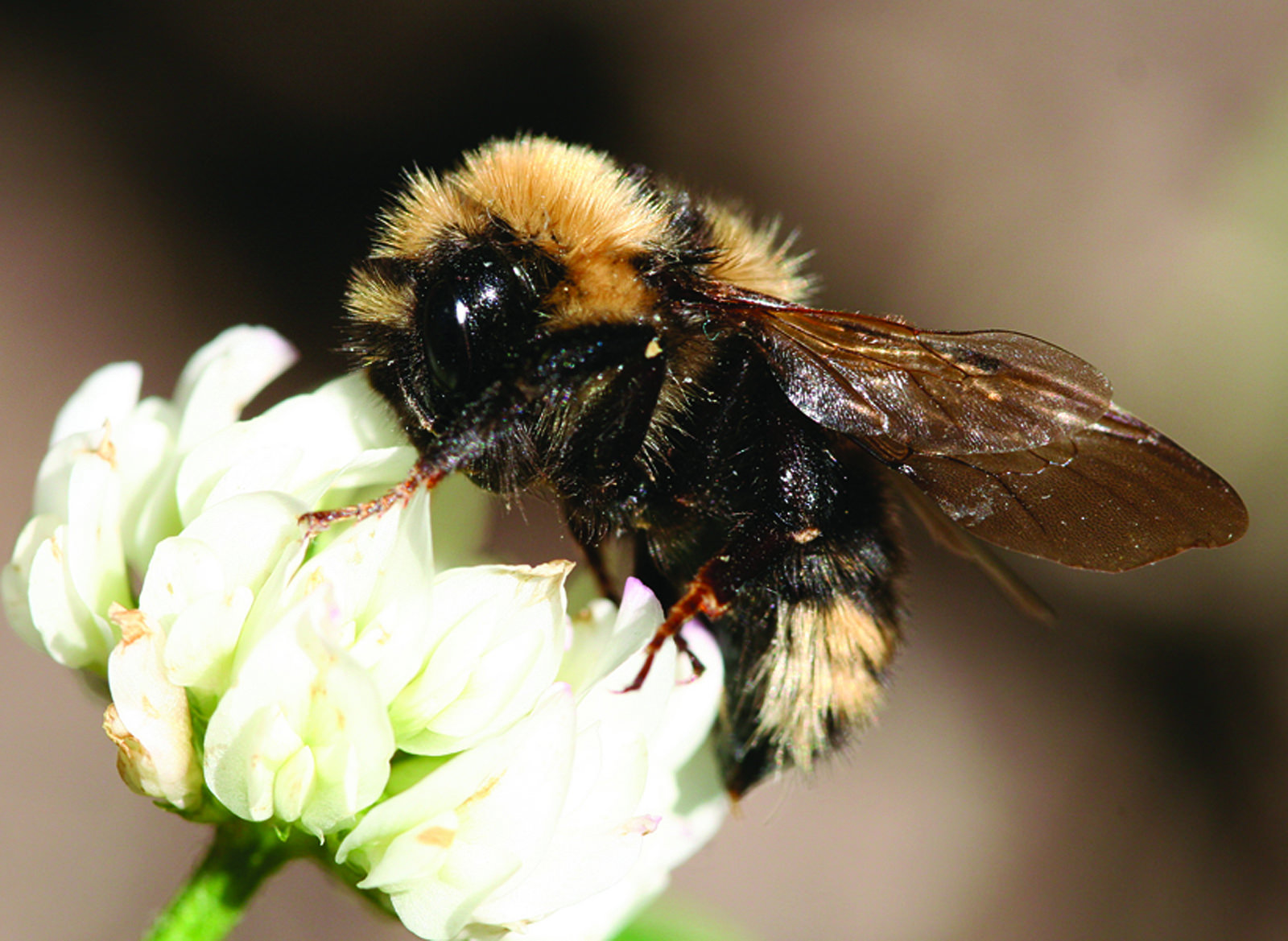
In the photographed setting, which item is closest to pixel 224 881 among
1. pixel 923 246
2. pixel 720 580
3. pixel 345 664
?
pixel 345 664

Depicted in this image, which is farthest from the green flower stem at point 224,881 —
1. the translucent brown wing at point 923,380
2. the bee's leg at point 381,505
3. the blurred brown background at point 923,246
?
the blurred brown background at point 923,246

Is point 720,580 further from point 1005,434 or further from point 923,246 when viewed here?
point 923,246

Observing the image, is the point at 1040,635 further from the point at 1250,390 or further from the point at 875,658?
the point at 875,658

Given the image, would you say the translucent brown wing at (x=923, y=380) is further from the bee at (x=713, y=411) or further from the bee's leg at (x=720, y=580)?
the bee's leg at (x=720, y=580)

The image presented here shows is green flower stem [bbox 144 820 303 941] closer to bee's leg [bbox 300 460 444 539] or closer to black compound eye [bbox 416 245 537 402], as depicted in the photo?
bee's leg [bbox 300 460 444 539]

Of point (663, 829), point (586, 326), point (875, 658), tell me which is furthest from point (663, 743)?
point (586, 326)

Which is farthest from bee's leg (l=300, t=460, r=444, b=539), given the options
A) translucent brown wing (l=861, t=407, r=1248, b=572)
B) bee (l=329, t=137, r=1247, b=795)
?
translucent brown wing (l=861, t=407, r=1248, b=572)
